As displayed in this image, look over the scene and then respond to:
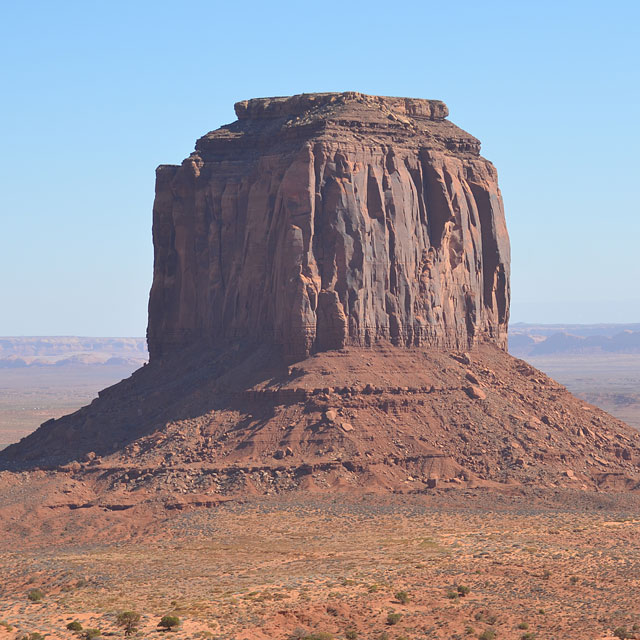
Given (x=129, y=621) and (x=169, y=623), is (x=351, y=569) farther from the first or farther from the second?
(x=129, y=621)

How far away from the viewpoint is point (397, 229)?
92.5 m

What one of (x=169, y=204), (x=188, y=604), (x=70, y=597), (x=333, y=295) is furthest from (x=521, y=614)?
(x=169, y=204)

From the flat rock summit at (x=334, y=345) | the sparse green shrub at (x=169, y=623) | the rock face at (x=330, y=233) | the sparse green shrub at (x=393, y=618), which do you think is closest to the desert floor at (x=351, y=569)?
the sparse green shrub at (x=393, y=618)

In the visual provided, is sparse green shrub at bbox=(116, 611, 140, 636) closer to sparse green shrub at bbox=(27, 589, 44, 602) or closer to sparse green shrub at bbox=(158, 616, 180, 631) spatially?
sparse green shrub at bbox=(158, 616, 180, 631)

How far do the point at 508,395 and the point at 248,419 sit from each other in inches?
679

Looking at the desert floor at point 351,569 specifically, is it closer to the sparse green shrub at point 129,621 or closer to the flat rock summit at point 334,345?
the sparse green shrub at point 129,621

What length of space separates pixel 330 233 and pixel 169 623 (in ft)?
125

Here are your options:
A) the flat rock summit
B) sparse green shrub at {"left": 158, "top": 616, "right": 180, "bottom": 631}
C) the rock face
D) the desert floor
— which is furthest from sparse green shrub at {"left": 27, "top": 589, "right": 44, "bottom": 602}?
the rock face

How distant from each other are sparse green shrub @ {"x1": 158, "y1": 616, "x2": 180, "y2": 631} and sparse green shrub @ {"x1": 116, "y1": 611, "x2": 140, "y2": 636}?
1.00 m

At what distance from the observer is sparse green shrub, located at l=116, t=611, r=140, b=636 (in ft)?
185

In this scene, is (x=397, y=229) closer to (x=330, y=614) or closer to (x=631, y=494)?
(x=631, y=494)

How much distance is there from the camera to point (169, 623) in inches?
2222

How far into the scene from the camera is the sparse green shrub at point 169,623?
56.4 metres

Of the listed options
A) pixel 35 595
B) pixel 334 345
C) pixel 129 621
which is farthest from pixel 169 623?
pixel 334 345
